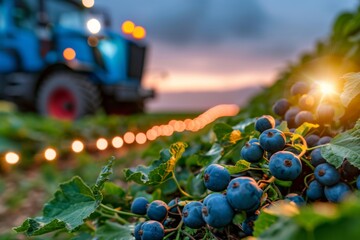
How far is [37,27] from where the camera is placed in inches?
417

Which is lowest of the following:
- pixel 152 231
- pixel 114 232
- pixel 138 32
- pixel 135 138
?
pixel 135 138

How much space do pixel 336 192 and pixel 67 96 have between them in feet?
33.8

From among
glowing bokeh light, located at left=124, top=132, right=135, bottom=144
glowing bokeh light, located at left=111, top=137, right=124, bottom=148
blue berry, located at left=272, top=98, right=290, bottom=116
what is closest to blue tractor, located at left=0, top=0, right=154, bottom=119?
glowing bokeh light, located at left=124, top=132, right=135, bottom=144

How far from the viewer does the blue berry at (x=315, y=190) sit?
0.78 m

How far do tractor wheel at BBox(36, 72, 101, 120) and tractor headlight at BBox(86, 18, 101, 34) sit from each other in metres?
1.32

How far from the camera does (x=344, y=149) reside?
2.65 feet

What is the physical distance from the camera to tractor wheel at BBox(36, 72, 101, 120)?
9891 millimetres

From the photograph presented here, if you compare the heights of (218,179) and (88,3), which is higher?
(88,3)

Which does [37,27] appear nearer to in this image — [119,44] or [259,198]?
[119,44]

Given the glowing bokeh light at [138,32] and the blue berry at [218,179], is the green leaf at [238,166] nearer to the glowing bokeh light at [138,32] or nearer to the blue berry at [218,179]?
the blue berry at [218,179]

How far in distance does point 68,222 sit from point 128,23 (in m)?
11.0

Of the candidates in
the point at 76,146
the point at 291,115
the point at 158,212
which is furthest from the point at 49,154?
the point at 158,212

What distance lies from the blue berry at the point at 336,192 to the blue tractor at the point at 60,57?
31.1ft

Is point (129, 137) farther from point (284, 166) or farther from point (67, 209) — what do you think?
point (284, 166)
